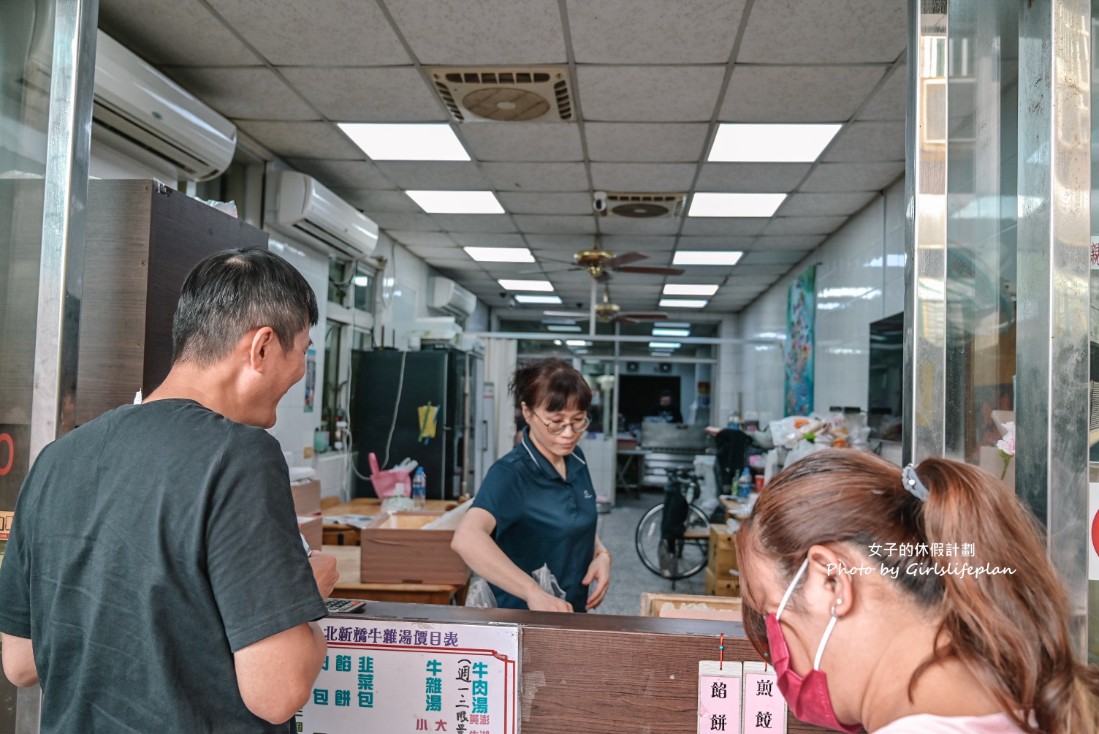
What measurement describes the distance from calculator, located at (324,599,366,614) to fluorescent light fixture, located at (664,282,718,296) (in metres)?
7.97

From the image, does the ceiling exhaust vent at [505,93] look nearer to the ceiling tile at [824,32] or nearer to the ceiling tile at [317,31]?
the ceiling tile at [317,31]

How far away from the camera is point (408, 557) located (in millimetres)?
3242

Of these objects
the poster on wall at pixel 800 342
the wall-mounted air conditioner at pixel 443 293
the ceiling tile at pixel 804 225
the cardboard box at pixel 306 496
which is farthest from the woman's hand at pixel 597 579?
the wall-mounted air conditioner at pixel 443 293

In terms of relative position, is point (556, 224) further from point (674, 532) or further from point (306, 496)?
point (306, 496)

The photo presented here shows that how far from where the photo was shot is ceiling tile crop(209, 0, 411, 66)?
2.90m

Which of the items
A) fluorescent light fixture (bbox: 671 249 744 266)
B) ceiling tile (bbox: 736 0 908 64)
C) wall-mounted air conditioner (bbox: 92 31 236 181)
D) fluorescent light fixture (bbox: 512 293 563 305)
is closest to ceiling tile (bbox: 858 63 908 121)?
ceiling tile (bbox: 736 0 908 64)

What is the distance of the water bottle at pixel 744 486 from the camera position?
6.13 m

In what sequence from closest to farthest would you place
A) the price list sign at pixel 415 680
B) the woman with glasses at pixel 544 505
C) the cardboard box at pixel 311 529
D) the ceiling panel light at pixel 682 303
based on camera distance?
the price list sign at pixel 415 680
the woman with glasses at pixel 544 505
the cardboard box at pixel 311 529
the ceiling panel light at pixel 682 303

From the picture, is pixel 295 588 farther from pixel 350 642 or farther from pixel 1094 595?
pixel 1094 595

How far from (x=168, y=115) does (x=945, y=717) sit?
11.8 ft

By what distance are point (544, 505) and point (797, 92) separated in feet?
8.36

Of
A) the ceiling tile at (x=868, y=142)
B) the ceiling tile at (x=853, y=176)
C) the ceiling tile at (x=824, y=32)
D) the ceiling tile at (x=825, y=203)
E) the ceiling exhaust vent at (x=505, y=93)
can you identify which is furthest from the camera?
the ceiling tile at (x=825, y=203)

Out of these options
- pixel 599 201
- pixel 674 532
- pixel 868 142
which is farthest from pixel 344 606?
pixel 674 532

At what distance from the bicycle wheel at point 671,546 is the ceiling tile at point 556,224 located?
101 inches
